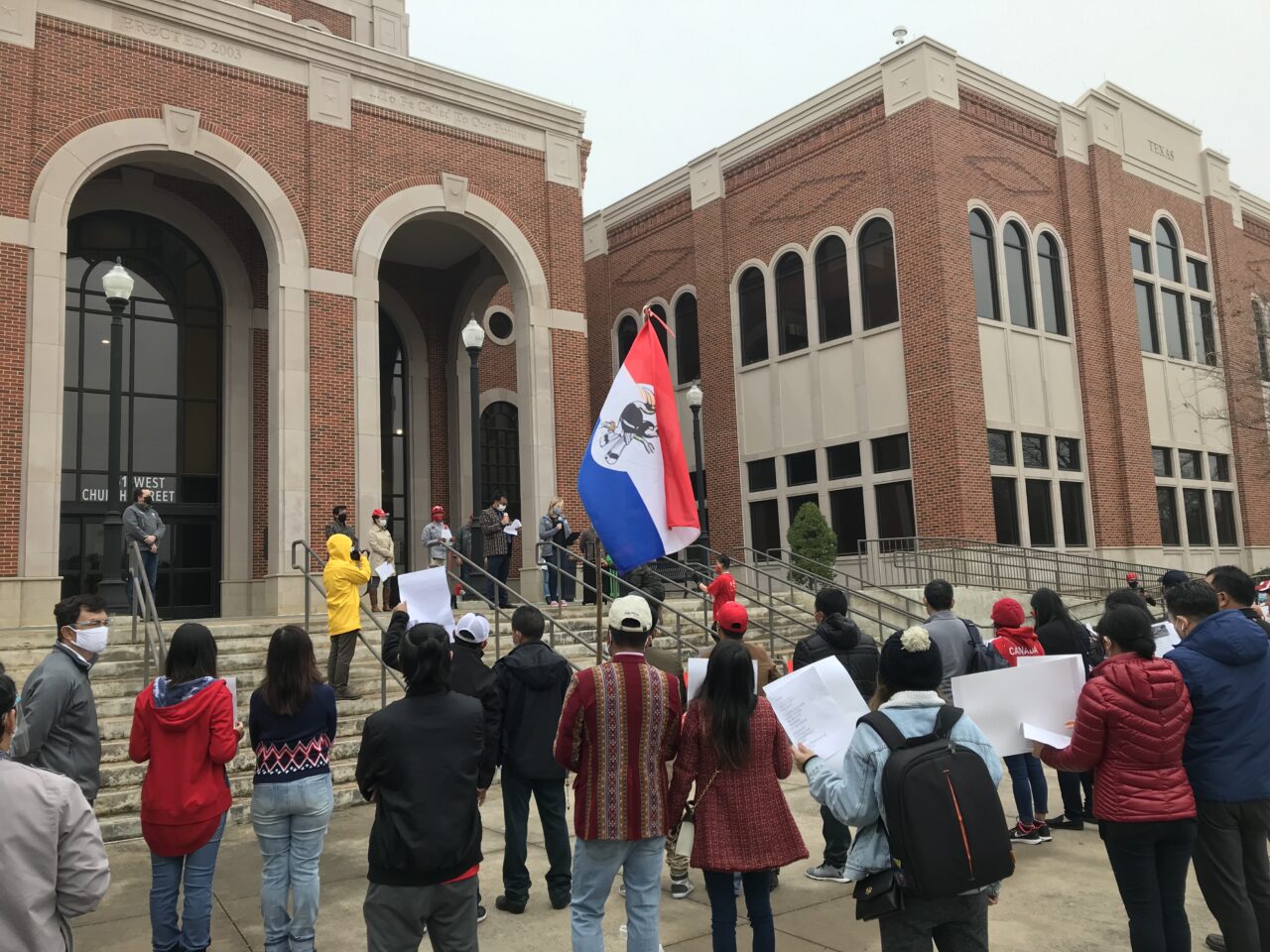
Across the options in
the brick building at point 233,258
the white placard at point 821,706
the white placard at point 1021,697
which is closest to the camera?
the white placard at point 821,706

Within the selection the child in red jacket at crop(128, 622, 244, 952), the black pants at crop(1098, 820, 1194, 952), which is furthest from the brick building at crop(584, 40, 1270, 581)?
the child in red jacket at crop(128, 622, 244, 952)

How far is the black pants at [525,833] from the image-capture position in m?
5.97

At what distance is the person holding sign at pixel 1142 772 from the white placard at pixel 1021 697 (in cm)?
30

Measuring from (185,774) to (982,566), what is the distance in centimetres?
1864

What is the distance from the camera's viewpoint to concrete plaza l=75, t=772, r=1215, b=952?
17.8 ft

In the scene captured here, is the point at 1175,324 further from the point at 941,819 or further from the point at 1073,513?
the point at 941,819

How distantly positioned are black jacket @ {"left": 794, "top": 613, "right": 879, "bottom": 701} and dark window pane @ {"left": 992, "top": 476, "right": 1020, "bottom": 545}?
16292 millimetres

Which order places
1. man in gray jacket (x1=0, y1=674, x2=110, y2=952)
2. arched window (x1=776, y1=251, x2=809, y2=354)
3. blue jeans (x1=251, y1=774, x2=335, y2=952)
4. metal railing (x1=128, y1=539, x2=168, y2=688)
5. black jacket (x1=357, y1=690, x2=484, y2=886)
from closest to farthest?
man in gray jacket (x1=0, y1=674, x2=110, y2=952)
black jacket (x1=357, y1=690, x2=484, y2=886)
blue jeans (x1=251, y1=774, x2=335, y2=952)
metal railing (x1=128, y1=539, x2=168, y2=688)
arched window (x1=776, y1=251, x2=809, y2=354)

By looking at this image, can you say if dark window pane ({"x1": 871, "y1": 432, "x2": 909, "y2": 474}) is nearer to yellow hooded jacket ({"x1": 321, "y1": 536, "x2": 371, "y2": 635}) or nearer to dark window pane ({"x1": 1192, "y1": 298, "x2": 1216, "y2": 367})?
dark window pane ({"x1": 1192, "y1": 298, "x2": 1216, "y2": 367})

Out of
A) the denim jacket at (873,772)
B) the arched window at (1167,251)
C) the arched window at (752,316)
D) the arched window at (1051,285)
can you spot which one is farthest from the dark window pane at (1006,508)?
the denim jacket at (873,772)

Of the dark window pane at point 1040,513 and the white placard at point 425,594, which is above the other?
the dark window pane at point 1040,513

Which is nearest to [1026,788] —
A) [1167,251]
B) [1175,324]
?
[1175,324]

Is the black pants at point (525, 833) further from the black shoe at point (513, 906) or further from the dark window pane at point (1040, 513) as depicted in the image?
the dark window pane at point (1040, 513)

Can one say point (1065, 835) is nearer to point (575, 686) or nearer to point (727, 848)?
point (727, 848)
